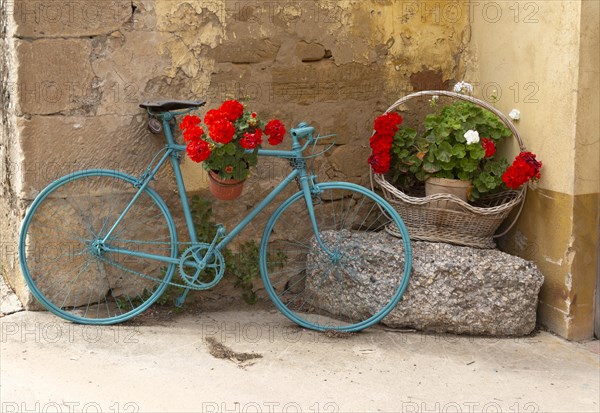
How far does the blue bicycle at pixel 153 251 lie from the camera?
14.4 feet

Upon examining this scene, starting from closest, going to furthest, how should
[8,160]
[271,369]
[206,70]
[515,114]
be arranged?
[271,369] < [8,160] < [206,70] < [515,114]

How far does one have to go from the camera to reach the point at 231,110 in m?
4.16

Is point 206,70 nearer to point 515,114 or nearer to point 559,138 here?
point 515,114

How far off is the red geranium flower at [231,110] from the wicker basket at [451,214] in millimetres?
978

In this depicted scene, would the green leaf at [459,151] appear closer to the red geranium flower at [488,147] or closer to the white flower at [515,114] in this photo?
the red geranium flower at [488,147]

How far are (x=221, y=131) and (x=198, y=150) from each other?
0.49 feet

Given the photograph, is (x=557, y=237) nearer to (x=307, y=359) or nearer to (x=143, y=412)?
(x=307, y=359)

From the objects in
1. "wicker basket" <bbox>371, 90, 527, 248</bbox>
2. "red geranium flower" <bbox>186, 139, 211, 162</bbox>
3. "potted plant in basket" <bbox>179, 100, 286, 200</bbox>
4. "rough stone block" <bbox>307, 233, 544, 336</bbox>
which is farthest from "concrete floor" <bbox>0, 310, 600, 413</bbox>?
"red geranium flower" <bbox>186, 139, 211, 162</bbox>

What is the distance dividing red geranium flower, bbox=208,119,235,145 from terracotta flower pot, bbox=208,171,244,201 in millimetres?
256

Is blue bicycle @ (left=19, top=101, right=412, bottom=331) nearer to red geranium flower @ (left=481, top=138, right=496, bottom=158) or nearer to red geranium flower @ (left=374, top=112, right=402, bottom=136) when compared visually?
red geranium flower @ (left=374, top=112, right=402, bottom=136)

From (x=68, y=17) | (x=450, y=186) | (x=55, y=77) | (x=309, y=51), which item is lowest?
(x=450, y=186)

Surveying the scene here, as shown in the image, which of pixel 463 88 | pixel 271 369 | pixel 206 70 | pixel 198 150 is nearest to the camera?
pixel 271 369

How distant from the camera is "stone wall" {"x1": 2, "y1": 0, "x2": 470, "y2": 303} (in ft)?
14.1

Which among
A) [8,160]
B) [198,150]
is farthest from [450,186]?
[8,160]
